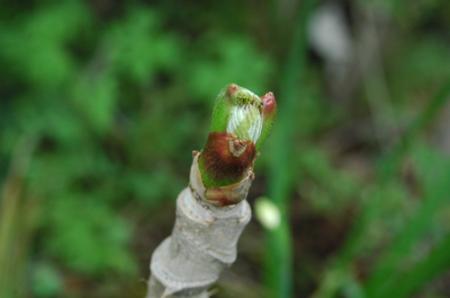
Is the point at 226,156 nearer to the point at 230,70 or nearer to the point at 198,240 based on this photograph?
the point at 198,240

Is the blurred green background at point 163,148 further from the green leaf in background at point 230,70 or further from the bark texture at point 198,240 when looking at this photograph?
the bark texture at point 198,240

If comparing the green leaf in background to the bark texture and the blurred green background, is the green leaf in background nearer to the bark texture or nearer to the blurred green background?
the blurred green background

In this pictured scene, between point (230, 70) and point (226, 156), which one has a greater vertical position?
point (230, 70)

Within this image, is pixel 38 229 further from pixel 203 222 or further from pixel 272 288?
pixel 203 222

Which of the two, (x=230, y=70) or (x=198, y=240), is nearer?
(x=198, y=240)

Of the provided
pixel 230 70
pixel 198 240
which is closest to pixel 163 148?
pixel 230 70

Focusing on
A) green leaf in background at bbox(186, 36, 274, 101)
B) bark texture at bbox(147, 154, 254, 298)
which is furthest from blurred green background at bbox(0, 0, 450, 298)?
bark texture at bbox(147, 154, 254, 298)

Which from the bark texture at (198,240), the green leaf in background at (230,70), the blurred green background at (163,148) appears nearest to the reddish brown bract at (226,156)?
the bark texture at (198,240)
